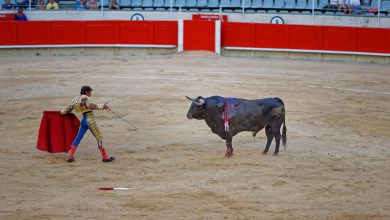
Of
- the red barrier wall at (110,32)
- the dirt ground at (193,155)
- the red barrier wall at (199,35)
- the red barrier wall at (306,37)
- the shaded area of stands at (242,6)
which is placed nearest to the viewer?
the dirt ground at (193,155)

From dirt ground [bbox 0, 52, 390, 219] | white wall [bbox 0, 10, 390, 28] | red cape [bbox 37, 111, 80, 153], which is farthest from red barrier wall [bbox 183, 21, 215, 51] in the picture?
red cape [bbox 37, 111, 80, 153]

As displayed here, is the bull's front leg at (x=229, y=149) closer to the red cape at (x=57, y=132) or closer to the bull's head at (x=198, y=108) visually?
the bull's head at (x=198, y=108)

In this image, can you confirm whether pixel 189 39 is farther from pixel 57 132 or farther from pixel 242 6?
pixel 57 132

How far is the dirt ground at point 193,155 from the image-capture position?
10.1 m

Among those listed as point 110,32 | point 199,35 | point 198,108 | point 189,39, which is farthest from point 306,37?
point 198,108

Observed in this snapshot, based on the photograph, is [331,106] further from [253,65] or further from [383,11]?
[383,11]

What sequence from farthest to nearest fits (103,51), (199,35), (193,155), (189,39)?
(103,51) < (189,39) < (199,35) < (193,155)

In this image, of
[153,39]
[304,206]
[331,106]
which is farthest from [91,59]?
[304,206]

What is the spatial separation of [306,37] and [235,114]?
16.8m

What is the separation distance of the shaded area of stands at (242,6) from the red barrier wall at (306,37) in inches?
36.3

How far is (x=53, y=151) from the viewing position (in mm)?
12930

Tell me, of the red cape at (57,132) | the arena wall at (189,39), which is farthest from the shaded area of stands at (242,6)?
the red cape at (57,132)

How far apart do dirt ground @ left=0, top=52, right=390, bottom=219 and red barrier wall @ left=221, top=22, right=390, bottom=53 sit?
410 cm

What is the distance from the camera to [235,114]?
12.8 m
